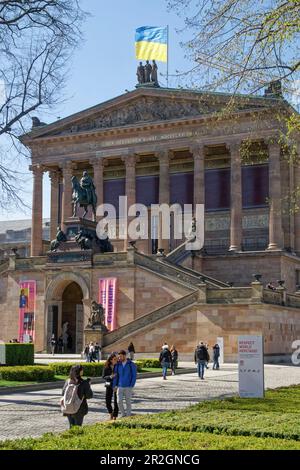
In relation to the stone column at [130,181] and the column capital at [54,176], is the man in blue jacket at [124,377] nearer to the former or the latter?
the stone column at [130,181]

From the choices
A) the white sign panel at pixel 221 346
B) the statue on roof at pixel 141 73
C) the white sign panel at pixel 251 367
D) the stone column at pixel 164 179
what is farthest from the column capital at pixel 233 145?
the white sign panel at pixel 251 367

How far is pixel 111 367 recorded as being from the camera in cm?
2058

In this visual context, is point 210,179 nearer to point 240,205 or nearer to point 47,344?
point 240,205

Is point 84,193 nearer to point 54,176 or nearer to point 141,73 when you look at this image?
point 141,73

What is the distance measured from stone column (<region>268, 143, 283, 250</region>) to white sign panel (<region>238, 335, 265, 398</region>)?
3813 centimetres

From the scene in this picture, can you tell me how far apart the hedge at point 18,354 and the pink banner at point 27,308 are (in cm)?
2018

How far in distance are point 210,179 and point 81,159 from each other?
495 inches

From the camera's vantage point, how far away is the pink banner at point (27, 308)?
2363 inches

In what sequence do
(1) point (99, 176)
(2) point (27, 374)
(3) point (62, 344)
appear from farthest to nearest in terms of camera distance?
(1) point (99, 176) < (3) point (62, 344) < (2) point (27, 374)

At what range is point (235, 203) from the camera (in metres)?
64.6

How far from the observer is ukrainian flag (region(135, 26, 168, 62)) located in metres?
67.8

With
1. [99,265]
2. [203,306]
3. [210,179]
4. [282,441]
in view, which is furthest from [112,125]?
[282,441]

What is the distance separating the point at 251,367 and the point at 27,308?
38.0 m

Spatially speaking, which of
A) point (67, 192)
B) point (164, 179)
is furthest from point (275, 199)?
point (67, 192)
